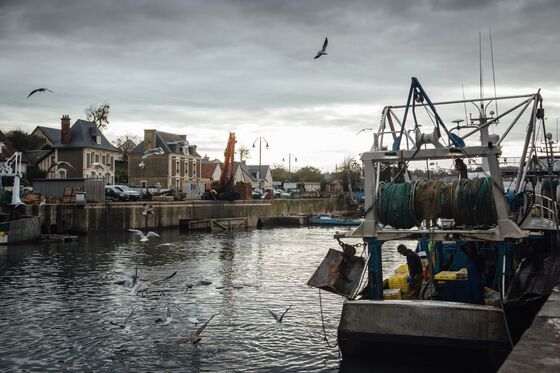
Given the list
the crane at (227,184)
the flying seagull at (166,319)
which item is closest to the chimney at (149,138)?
Result: the crane at (227,184)

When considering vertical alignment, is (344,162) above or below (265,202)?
above

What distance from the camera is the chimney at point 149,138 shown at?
91062 mm

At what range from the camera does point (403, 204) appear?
1158cm

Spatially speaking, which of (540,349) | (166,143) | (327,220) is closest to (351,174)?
(166,143)

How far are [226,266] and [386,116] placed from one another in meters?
18.2

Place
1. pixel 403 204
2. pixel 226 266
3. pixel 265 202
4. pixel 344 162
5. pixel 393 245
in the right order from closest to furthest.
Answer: pixel 403 204, pixel 226 266, pixel 393 245, pixel 265 202, pixel 344 162

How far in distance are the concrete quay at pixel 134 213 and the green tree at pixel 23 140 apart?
34.6 meters

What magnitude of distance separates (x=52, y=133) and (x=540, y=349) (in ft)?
288

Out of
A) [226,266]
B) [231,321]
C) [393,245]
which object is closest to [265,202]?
[393,245]

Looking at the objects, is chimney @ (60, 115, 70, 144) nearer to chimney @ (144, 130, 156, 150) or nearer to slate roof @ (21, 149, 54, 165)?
slate roof @ (21, 149, 54, 165)

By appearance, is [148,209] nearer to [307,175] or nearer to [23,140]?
[23,140]

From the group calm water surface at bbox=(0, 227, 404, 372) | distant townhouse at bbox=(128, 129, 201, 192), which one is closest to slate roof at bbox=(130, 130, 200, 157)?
distant townhouse at bbox=(128, 129, 201, 192)

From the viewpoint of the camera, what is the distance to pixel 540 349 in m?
7.04

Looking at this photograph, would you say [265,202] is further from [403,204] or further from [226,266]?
[403,204]
